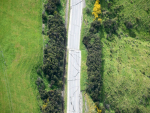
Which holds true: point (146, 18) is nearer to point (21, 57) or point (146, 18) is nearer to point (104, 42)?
point (104, 42)

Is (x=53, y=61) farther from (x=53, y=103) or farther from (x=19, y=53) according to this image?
(x=53, y=103)

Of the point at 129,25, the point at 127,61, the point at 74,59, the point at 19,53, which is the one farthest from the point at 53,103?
the point at 129,25

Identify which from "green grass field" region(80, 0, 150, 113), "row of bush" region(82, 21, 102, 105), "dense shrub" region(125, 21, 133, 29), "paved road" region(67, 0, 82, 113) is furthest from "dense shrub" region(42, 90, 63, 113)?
"dense shrub" region(125, 21, 133, 29)

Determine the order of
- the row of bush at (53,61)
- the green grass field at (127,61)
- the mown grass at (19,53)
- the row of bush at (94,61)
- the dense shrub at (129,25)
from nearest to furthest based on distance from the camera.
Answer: the mown grass at (19,53), the row of bush at (53,61), the row of bush at (94,61), the green grass field at (127,61), the dense shrub at (129,25)

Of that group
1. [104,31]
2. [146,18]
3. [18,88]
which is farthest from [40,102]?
[146,18]

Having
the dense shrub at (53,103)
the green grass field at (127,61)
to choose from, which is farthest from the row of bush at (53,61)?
the green grass field at (127,61)

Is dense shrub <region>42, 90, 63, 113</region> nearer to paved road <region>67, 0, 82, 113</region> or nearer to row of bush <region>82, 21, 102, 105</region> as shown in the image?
paved road <region>67, 0, 82, 113</region>

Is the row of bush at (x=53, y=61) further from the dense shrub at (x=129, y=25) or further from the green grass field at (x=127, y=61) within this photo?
the dense shrub at (x=129, y=25)
